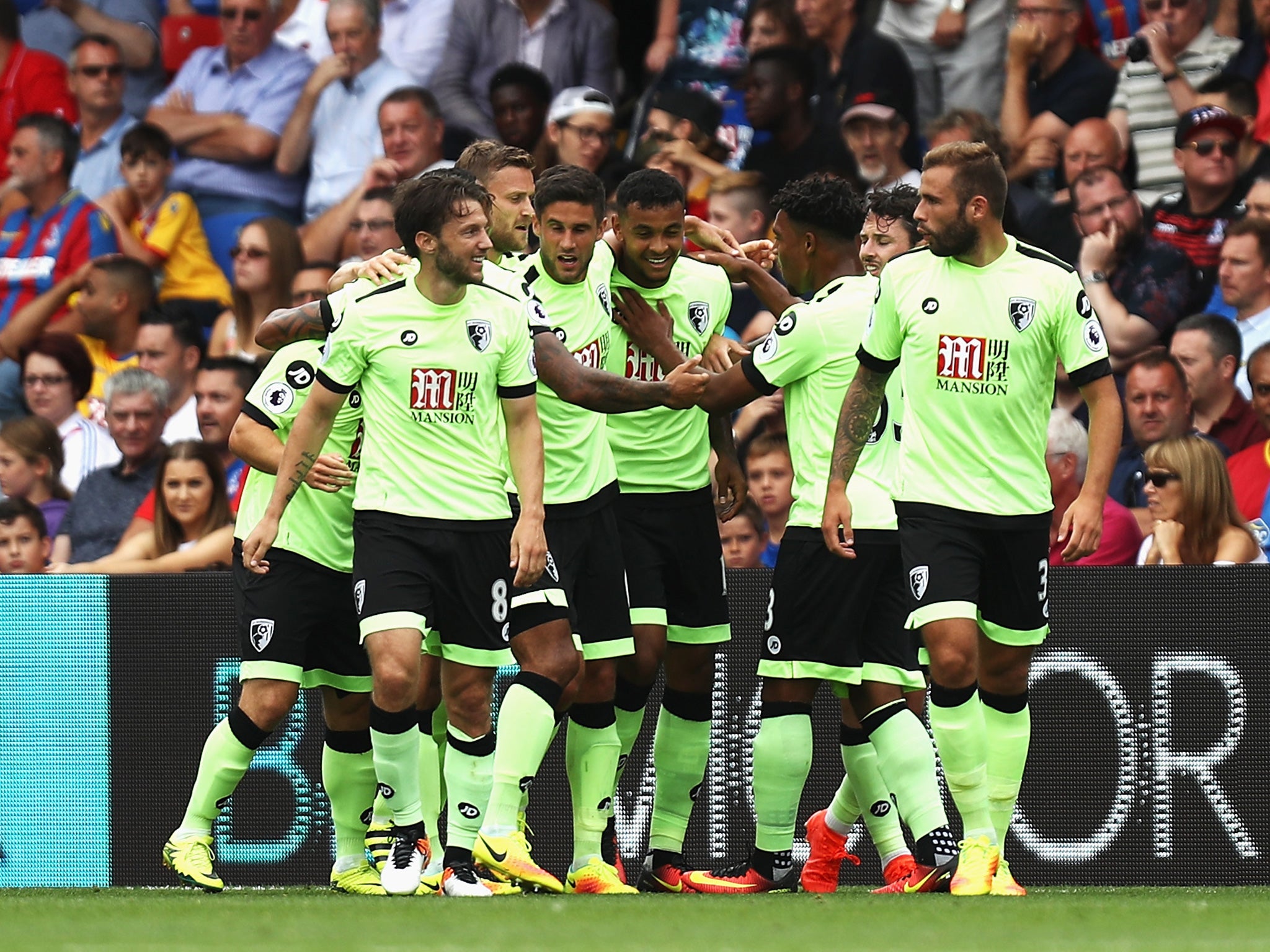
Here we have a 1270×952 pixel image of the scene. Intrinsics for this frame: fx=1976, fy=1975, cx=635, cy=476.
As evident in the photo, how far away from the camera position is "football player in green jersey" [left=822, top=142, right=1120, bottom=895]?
256 inches

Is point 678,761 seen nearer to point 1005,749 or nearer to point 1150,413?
point 1005,749

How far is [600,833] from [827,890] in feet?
3.22

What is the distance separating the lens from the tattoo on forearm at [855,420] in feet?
22.3

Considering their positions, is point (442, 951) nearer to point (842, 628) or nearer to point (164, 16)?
point (842, 628)

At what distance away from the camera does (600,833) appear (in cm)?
730

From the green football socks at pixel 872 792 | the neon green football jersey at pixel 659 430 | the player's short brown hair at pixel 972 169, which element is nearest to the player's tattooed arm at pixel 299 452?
the neon green football jersey at pixel 659 430

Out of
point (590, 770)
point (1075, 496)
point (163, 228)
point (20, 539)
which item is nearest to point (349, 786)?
point (590, 770)

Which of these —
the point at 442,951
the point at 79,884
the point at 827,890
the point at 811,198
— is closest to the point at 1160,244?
the point at 811,198

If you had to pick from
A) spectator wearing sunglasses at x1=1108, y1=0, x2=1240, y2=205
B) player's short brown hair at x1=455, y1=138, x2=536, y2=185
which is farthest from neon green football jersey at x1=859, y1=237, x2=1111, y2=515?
spectator wearing sunglasses at x1=1108, y1=0, x2=1240, y2=205

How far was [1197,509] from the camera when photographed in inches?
363

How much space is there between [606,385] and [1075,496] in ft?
13.3

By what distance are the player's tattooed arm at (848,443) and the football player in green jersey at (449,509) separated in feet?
3.27

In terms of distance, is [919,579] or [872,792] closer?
[919,579]

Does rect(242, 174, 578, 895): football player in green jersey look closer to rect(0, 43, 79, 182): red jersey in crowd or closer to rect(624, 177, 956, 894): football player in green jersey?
rect(624, 177, 956, 894): football player in green jersey
